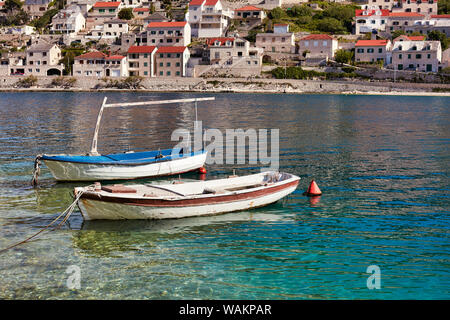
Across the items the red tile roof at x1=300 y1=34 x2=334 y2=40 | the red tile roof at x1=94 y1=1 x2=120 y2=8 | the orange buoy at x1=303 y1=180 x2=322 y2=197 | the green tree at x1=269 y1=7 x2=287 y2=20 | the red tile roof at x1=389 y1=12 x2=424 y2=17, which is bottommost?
the orange buoy at x1=303 y1=180 x2=322 y2=197

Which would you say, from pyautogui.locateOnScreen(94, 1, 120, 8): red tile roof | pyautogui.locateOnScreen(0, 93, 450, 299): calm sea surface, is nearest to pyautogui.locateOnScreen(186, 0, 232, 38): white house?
pyautogui.locateOnScreen(94, 1, 120, 8): red tile roof

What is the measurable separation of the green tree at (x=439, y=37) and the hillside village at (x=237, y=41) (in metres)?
0.21

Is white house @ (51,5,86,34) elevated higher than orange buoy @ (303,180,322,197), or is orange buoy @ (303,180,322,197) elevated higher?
white house @ (51,5,86,34)

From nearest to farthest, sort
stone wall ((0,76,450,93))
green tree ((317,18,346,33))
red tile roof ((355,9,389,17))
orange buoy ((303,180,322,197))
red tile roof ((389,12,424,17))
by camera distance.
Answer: orange buoy ((303,180,322,197)), stone wall ((0,76,450,93)), red tile roof ((389,12,424,17)), red tile roof ((355,9,389,17)), green tree ((317,18,346,33))

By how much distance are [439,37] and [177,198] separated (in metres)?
105

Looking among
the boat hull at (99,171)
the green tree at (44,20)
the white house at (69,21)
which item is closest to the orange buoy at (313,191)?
the boat hull at (99,171)

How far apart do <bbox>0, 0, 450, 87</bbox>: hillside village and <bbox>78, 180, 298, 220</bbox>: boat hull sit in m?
88.5

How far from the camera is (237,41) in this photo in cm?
10388

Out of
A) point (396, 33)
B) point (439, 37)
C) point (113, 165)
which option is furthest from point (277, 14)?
point (113, 165)

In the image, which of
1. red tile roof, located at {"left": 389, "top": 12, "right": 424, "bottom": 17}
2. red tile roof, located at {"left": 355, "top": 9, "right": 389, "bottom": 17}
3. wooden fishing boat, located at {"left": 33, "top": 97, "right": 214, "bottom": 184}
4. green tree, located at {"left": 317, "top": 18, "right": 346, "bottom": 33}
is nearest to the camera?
wooden fishing boat, located at {"left": 33, "top": 97, "right": 214, "bottom": 184}

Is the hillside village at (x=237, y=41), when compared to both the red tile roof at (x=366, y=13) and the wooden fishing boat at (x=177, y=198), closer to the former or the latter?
the red tile roof at (x=366, y=13)

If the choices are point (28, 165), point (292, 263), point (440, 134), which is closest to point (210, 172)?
point (28, 165)

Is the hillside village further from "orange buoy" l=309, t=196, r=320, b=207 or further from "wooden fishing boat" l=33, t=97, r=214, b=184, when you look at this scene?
"orange buoy" l=309, t=196, r=320, b=207

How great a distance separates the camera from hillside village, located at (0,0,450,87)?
10094 centimetres
